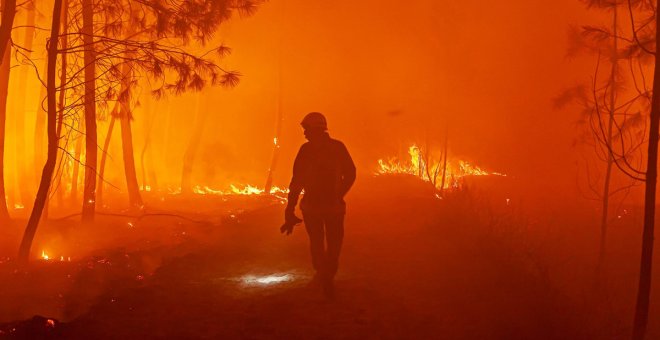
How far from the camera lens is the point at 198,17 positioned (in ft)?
28.6

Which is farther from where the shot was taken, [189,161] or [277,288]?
[189,161]

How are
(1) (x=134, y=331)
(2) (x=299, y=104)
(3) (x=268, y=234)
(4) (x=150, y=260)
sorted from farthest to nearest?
1. (2) (x=299, y=104)
2. (3) (x=268, y=234)
3. (4) (x=150, y=260)
4. (1) (x=134, y=331)

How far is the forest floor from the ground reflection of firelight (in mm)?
28

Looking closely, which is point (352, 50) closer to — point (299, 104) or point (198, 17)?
point (299, 104)

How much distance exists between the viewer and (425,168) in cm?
3300

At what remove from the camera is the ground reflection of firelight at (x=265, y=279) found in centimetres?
730

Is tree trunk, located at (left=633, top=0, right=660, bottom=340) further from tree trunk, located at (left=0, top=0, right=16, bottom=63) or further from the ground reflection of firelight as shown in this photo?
tree trunk, located at (left=0, top=0, right=16, bottom=63)

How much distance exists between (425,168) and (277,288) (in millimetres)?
26880

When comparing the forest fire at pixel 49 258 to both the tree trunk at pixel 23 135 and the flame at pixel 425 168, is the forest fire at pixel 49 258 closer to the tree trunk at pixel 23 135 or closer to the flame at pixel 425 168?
the tree trunk at pixel 23 135

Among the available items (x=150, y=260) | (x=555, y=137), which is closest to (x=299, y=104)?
(x=555, y=137)

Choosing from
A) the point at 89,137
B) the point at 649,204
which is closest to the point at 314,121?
the point at 649,204

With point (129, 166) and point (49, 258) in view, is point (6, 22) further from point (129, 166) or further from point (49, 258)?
point (129, 166)

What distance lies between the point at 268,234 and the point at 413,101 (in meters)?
37.3

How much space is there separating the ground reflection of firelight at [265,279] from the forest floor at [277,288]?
0.09 feet
